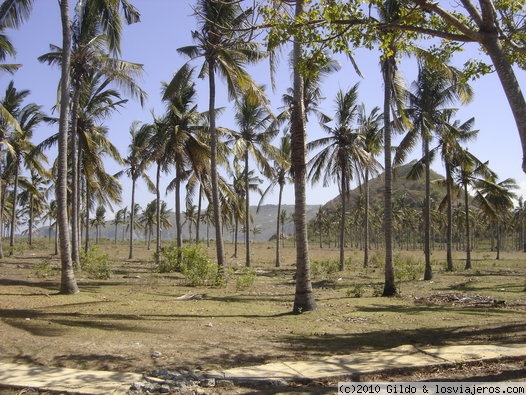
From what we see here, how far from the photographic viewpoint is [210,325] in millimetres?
8711

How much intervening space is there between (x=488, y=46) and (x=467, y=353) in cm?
443

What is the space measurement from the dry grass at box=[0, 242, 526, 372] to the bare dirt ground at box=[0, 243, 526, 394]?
0.02 metres

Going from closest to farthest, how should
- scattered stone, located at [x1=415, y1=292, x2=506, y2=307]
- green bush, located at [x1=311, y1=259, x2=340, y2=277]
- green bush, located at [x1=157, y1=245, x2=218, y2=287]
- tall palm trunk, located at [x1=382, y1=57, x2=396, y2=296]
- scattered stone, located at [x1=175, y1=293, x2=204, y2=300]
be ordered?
scattered stone, located at [x1=415, y1=292, x2=506, y2=307]
scattered stone, located at [x1=175, y1=293, x2=204, y2=300]
tall palm trunk, located at [x1=382, y1=57, x2=396, y2=296]
green bush, located at [x1=157, y1=245, x2=218, y2=287]
green bush, located at [x1=311, y1=259, x2=340, y2=277]

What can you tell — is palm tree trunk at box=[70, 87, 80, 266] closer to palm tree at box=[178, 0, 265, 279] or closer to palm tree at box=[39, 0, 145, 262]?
palm tree at box=[39, 0, 145, 262]

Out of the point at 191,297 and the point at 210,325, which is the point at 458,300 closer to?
the point at 191,297

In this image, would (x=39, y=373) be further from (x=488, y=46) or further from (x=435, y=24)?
(x=435, y=24)

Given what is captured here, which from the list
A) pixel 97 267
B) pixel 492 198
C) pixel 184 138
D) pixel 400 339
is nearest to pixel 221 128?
pixel 184 138

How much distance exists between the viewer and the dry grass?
21.0 ft

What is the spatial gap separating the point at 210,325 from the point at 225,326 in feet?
0.96

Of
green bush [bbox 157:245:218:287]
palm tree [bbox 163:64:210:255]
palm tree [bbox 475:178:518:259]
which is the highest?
palm tree [bbox 163:64:210:255]

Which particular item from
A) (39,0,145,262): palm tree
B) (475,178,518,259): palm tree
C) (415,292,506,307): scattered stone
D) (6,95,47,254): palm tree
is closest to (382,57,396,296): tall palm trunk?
(415,292,506,307): scattered stone

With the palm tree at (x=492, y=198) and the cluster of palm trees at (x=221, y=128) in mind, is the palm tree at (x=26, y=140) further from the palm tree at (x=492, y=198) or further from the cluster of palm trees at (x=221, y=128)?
the palm tree at (x=492, y=198)

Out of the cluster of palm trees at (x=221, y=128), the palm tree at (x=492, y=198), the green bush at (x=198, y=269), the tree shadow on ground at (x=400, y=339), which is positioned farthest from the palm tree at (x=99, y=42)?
the palm tree at (x=492, y=198)

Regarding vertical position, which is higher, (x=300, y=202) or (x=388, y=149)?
(x=388, y=149)
